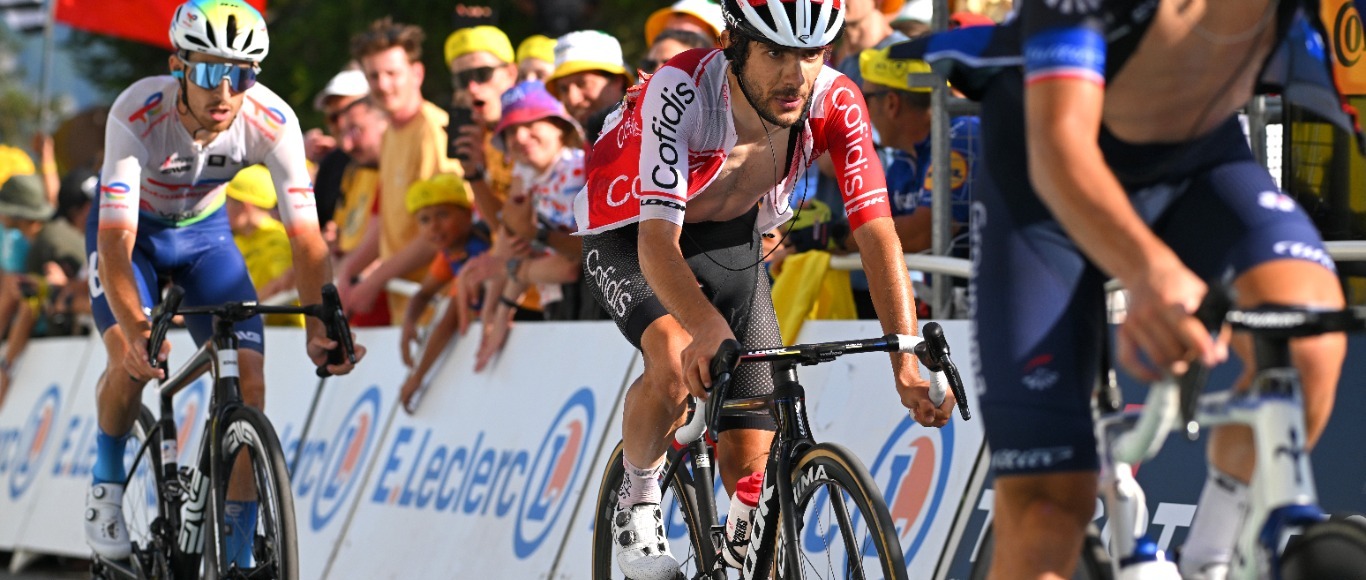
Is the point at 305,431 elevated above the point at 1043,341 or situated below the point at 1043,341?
below

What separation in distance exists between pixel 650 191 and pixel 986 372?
153cm

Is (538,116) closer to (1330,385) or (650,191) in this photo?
(650,191)

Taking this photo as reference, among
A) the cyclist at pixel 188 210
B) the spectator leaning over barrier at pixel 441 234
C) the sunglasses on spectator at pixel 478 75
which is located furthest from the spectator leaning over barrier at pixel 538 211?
the cyclist at pixel 188 210

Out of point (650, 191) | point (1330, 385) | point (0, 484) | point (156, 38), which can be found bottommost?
point (0, 484)

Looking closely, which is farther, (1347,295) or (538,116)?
(538,116)

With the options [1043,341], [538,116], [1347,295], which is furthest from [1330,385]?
[538,116]

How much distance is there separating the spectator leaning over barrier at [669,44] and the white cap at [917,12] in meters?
0.97

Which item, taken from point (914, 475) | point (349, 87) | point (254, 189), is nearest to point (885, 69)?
point (914, 475)

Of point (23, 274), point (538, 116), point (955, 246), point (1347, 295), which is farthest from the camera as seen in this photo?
point (23, 274)

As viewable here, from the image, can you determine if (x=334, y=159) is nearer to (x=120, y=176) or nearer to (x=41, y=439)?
(x=41, y=439)

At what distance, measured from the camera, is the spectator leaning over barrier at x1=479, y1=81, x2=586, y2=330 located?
8219 mm

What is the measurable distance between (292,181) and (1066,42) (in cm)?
435

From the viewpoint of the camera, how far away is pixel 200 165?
7.05m

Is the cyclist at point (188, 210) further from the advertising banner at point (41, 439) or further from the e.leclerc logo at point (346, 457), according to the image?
the advertising banner at point (41, 439)
